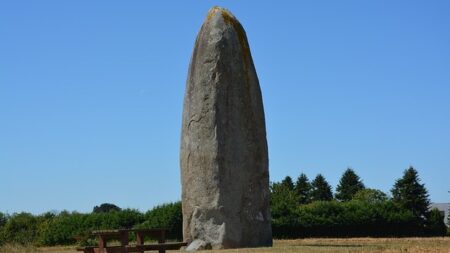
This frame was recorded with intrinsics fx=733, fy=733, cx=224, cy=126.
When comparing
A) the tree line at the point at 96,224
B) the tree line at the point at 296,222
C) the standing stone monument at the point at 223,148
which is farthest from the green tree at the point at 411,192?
the standing stone monument at the point at 223,148

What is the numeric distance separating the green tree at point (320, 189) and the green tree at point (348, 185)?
1.05m

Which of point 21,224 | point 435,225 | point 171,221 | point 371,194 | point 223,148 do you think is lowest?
point 435,225

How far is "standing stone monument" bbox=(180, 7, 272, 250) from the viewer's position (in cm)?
2186

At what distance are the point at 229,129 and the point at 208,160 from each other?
1.13 metres

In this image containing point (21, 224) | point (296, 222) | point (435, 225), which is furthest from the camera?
point (21, 224)

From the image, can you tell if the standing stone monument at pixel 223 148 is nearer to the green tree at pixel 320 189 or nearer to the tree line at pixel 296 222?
the tree line at pixel 296 222

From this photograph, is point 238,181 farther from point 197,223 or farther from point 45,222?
point 45,222

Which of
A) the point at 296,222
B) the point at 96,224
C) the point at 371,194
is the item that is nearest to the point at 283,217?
the point at 296,222

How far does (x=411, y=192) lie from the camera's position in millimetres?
52438

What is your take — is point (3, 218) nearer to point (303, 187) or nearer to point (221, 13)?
point (221, 13)

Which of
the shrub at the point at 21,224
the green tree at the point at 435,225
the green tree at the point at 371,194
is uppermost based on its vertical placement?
the green tree at the point at 371,194

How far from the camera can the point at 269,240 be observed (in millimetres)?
23062

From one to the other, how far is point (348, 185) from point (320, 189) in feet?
11.1

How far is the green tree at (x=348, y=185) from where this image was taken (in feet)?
244
